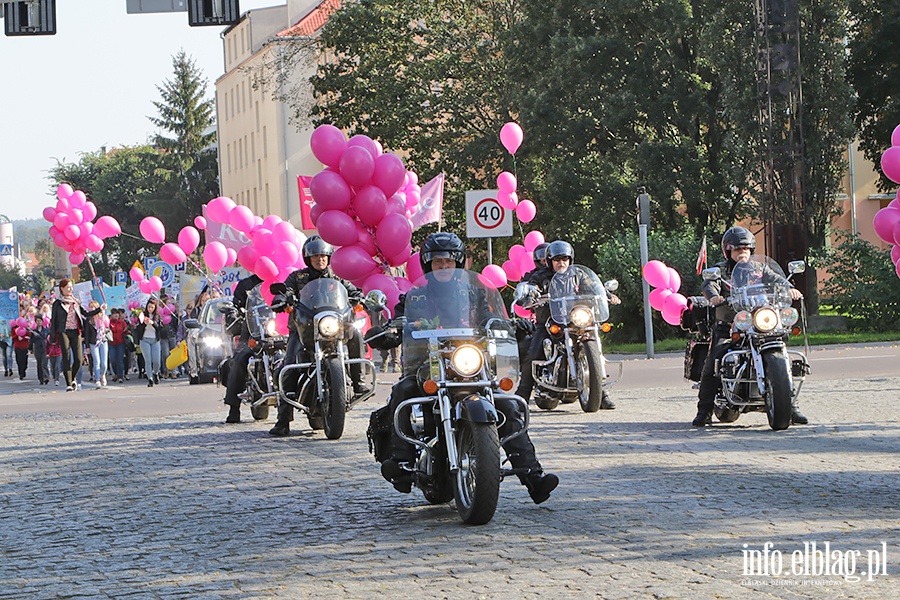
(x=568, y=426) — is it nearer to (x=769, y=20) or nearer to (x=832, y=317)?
(x=769, y=20)

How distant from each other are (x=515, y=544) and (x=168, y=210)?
293ft

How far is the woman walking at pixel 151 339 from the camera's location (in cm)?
2975

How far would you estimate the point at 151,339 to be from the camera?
30156 millimetres

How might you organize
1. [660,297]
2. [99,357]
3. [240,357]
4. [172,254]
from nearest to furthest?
[240,357] → [660,297] → [99,357] → [172,254]

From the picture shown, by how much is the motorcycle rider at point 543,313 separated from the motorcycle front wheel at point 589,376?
1.17ft

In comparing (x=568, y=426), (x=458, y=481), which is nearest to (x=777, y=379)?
(x=568, y=426)

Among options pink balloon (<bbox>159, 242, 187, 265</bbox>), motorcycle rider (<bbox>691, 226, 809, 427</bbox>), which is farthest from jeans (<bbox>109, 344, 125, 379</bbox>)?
motorcycle rider (<bbox>691, 226, 809, 427</bbox>)

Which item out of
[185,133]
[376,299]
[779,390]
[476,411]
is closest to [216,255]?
[779,390]

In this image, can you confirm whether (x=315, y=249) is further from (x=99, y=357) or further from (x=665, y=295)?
(x=99, y=357)

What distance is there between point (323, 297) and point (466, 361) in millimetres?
5507

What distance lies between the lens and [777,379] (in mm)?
13000

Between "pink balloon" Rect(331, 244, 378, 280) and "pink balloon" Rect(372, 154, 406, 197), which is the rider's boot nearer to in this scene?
"pink balloon" Rect(331, 244, 378, 280)

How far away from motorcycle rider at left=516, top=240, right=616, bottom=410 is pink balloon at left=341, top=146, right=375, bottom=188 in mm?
4533

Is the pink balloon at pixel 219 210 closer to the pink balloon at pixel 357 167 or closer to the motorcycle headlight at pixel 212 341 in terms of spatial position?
the motorcycle headlight at pixel 212 341
